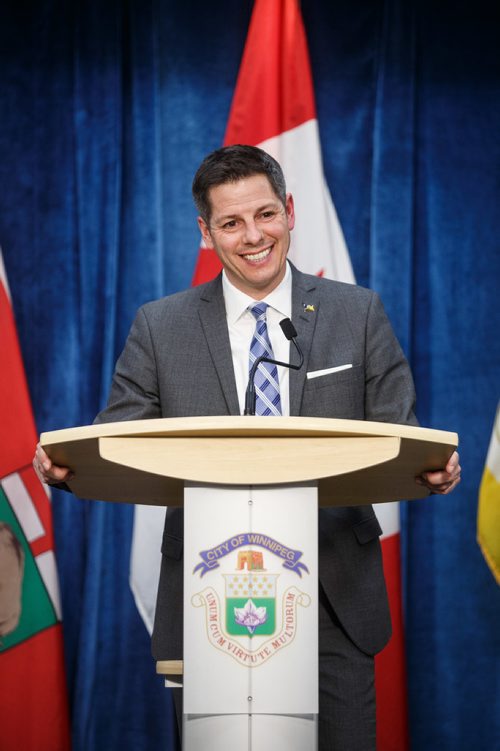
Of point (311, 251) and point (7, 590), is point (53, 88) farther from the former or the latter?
point (7, 590)

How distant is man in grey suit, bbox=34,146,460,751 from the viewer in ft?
7.20

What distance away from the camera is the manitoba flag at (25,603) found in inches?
132

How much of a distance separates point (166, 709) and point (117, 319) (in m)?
1.45

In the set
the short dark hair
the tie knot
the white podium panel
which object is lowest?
the white podium panel

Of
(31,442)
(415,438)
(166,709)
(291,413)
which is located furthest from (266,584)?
(166,709)

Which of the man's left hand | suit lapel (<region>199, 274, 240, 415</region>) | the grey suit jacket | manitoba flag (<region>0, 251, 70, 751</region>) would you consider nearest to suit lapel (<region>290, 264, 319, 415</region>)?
the grey suit jacket

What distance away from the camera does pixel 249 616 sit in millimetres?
1586

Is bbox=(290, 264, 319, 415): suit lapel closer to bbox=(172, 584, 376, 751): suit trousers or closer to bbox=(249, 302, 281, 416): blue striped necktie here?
bbox=(249, 302, 281, 416): blue striped necktie

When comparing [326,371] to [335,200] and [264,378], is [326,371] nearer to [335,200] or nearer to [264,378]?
[264,378]

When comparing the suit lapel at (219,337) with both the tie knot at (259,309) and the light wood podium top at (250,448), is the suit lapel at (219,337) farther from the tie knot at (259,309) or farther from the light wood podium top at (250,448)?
the light wood podium top at (250,448)

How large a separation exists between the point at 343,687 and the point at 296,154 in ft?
6.47

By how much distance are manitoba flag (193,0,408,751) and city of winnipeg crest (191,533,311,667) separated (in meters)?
1.87

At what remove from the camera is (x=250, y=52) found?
3496 millimetres

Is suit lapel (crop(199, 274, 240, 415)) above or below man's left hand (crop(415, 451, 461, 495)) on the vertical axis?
above
